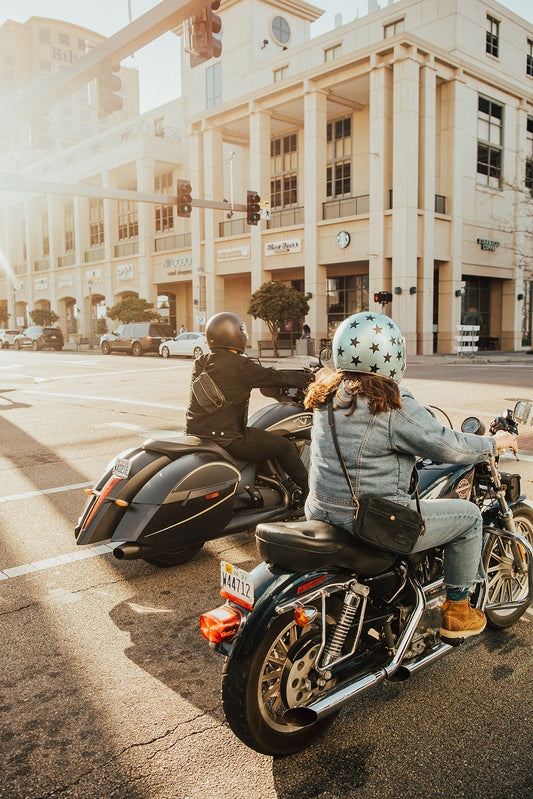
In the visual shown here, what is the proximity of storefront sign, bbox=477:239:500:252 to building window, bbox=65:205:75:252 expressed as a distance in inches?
1646

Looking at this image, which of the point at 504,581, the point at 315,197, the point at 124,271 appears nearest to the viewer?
the point at 504,581

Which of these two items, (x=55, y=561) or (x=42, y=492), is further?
(x=42, y=492)

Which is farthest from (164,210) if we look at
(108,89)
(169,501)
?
(169,501)

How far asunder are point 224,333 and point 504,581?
96.9 inches

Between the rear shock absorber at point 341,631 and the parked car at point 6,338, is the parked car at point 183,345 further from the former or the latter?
the rear shock absorber at point 341,631

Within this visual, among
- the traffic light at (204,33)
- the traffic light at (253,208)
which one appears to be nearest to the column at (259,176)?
the traffic light at (253,208)

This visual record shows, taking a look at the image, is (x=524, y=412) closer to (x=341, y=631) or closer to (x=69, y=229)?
(x=341, y=631)

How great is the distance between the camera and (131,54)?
39.4 ft

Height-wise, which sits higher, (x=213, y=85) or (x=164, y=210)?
(x=213, y=85)

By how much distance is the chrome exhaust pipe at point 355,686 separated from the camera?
2.36 metres

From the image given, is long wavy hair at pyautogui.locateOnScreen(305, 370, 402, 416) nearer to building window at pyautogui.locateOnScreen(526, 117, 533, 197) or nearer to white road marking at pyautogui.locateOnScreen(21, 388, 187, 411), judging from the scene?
white road marking at pyautogui.locateOnScreen(21, 388, 187, 411)

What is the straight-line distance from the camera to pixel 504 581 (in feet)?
11.2

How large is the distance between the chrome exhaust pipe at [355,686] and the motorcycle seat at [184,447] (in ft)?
6.35

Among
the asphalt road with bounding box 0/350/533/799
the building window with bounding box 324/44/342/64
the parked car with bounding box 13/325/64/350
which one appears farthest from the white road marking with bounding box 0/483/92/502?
the parked car with bounding box 13/325/64/350
